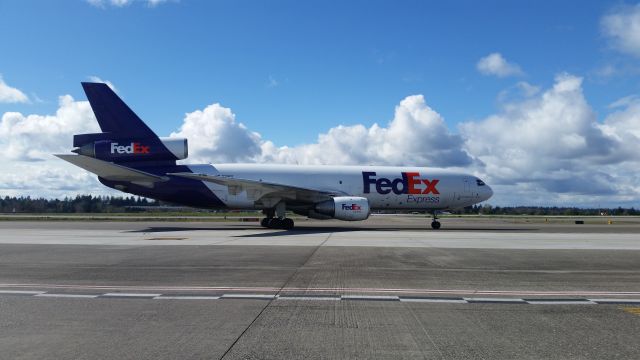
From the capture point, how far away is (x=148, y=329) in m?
5.25

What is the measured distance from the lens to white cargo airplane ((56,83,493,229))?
2552 centimetres

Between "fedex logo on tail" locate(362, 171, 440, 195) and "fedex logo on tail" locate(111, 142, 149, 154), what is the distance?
522 inches

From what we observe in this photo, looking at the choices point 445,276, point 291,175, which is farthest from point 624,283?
point 291,175

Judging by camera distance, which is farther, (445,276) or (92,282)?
(445,276)

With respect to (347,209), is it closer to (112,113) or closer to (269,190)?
(269,190)

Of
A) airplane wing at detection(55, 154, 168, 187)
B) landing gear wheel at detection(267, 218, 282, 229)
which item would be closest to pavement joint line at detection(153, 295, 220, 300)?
→ airplane wing at detection(55, 154, 168, 187)

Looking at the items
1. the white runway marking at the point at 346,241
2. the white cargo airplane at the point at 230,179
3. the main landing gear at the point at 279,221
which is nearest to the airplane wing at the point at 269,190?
the white cargo airplane at the point at 230,179

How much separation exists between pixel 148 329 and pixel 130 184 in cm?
2288

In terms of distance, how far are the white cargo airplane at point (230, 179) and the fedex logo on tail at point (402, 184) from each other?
0.06 metres

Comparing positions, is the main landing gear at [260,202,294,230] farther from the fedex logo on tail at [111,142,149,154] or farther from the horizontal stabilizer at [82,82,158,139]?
the horizontal stabilizer at [82,82,158,139]

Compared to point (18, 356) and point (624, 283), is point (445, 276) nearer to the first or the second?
point (624, 283)

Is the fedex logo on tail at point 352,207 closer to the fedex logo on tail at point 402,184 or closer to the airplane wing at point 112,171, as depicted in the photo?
the fedex logo on tail at point 402,184

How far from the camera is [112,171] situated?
24.9 metres

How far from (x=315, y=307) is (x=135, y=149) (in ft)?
75.1
